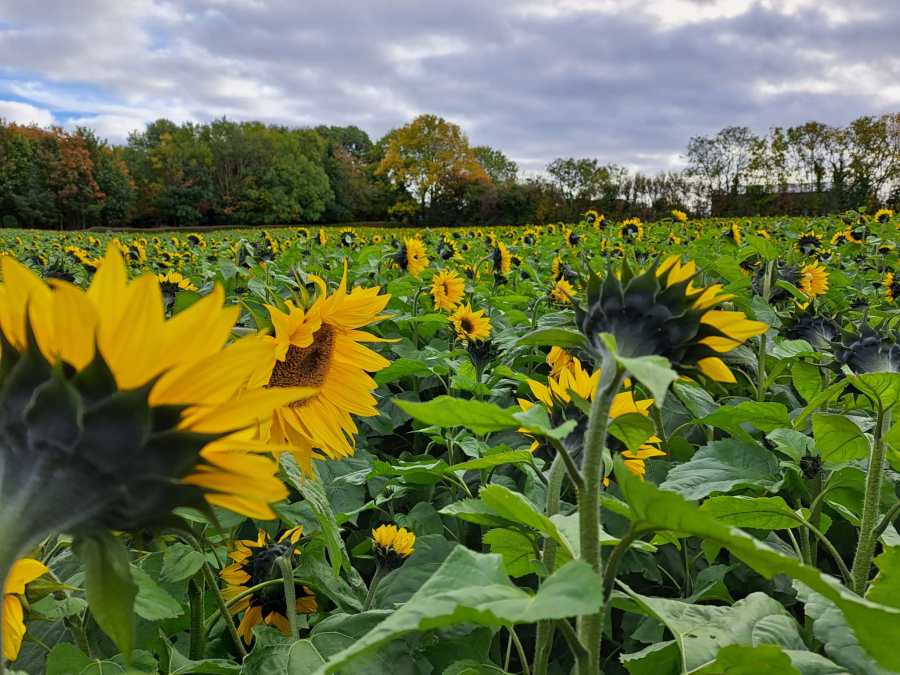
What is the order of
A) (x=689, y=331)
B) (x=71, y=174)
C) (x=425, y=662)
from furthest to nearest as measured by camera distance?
(x=71, y=174) < (x=425, y=662) < (x=689, y=331)

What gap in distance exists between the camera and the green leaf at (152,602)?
1.12 metres

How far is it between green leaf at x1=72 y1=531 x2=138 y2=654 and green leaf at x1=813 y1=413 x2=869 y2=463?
1268 millimetres

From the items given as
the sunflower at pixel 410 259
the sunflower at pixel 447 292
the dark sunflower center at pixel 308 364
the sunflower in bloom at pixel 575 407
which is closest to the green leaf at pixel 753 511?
the sunflower in bloom at pixel 575 407

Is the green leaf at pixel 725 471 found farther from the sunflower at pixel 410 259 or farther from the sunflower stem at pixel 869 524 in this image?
the sunflower at pixel 410 259

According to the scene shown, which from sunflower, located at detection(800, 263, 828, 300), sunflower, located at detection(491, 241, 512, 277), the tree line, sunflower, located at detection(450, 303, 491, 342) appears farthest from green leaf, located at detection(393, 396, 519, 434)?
the tree line

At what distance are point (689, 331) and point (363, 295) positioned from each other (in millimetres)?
785

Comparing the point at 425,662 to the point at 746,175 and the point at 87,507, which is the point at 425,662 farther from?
the point at 746,175

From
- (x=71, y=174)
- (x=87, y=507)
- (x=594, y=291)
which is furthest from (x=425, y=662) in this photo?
(x=71, y=174)

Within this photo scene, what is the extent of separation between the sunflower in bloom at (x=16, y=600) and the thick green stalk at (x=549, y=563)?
2.36 feet

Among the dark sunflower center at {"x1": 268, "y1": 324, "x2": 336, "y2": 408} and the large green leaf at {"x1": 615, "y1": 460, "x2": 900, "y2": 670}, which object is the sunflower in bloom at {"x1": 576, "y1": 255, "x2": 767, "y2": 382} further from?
the dark sunflower center at {"x1": 268, "y1": 324, "x2": 336, "y2": 408}

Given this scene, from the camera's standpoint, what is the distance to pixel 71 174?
51.6 m

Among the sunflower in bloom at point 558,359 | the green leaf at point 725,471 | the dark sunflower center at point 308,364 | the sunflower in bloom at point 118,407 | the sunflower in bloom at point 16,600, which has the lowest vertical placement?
the green leaf at point 725,471

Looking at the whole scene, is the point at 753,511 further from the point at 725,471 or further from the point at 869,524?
the point at 725,471

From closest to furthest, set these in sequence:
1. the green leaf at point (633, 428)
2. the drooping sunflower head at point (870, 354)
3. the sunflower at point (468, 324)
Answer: the green leaf at point (633, 428) < the drooping sunflower head at point (870, 354) < the sunflower at point (468, 324)
